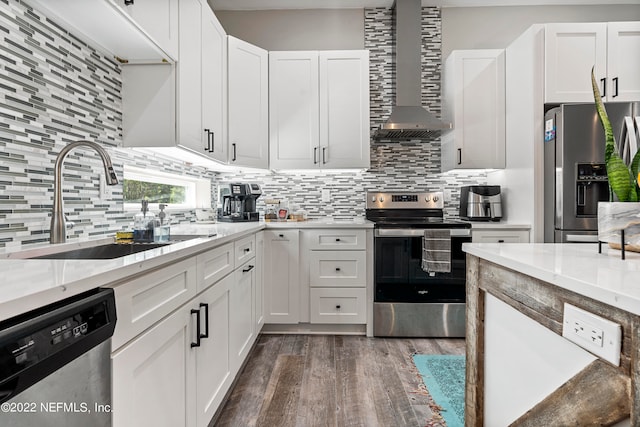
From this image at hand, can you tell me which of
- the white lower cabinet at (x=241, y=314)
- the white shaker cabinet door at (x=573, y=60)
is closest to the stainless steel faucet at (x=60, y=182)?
the white lower cabinet at (x=241, y=314)

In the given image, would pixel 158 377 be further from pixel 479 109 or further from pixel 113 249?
pixel 479 109

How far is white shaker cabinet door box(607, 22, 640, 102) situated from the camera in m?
2.65

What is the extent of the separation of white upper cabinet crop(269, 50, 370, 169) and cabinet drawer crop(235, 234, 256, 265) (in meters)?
1.03

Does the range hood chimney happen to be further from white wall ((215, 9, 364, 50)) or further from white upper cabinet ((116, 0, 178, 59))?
white upper cabinet ((116, 0, 178, 59))

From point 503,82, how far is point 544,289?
2746 millimetres

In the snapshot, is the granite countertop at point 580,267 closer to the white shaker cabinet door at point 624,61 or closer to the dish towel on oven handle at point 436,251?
the dish towel on oven handle at point 436,251

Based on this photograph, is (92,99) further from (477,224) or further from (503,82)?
(503,82)

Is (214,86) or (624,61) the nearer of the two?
(214,86)

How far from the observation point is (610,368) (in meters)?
0.68

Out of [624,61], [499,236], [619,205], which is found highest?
[624,61]

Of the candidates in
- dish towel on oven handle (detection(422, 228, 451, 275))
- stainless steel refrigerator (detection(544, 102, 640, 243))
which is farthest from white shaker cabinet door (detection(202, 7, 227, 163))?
stainless steel refrigerator (detection(544, 102, 640, 243))

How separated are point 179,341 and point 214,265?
46cm

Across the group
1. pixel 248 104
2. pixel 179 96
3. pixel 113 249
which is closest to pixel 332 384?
pixel 113 249

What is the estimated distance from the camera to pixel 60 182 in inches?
51.9
